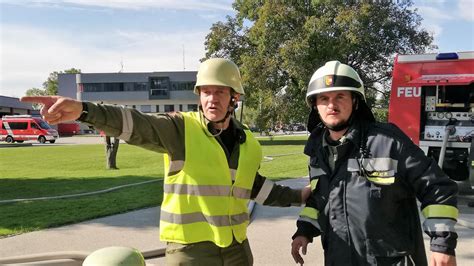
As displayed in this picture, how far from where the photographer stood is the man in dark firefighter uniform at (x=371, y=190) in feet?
7.47

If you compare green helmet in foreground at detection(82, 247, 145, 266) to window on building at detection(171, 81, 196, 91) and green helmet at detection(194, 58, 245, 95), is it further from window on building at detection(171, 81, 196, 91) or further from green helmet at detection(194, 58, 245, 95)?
window on building at detection(171, 81, 196, 91)

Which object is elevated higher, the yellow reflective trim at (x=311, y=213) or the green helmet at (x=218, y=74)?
the green helmet at (x=218, y=74)

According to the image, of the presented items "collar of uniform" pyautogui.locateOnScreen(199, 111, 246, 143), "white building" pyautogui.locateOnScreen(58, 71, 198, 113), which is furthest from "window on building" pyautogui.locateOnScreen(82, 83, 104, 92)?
"collar of uniform" pyautogui.locateOnScreen(199, 111, 246, 143)

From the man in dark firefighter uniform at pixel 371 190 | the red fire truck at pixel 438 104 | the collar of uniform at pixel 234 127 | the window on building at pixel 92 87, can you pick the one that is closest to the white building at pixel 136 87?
the window on building at pixel 92 87

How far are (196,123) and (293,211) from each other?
5.50 meters

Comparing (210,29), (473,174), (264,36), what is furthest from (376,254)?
(210,29)

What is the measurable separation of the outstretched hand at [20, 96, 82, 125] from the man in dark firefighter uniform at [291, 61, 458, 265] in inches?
51.1

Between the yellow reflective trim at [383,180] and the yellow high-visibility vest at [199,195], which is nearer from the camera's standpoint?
the yellow reflective trim at [383,180]

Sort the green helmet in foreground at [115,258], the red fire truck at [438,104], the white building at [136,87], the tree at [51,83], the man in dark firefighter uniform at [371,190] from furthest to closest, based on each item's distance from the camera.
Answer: the tree at [51,83] → the white building at [136,87] → the red fire truck at [438,104] → the man in dark firefighter uniform at [371,190] → the green helmet in foreground at [115,258]

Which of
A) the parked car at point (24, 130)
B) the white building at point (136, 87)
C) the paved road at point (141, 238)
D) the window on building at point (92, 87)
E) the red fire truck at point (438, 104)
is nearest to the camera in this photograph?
the paved road at point (141, 238)

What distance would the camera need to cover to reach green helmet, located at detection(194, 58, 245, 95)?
2.61m

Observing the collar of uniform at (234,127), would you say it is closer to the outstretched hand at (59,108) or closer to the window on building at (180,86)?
the outstretched hand at (59,108)

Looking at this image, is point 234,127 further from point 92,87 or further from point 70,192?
point 92,87

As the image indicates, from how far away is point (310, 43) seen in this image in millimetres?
32906
